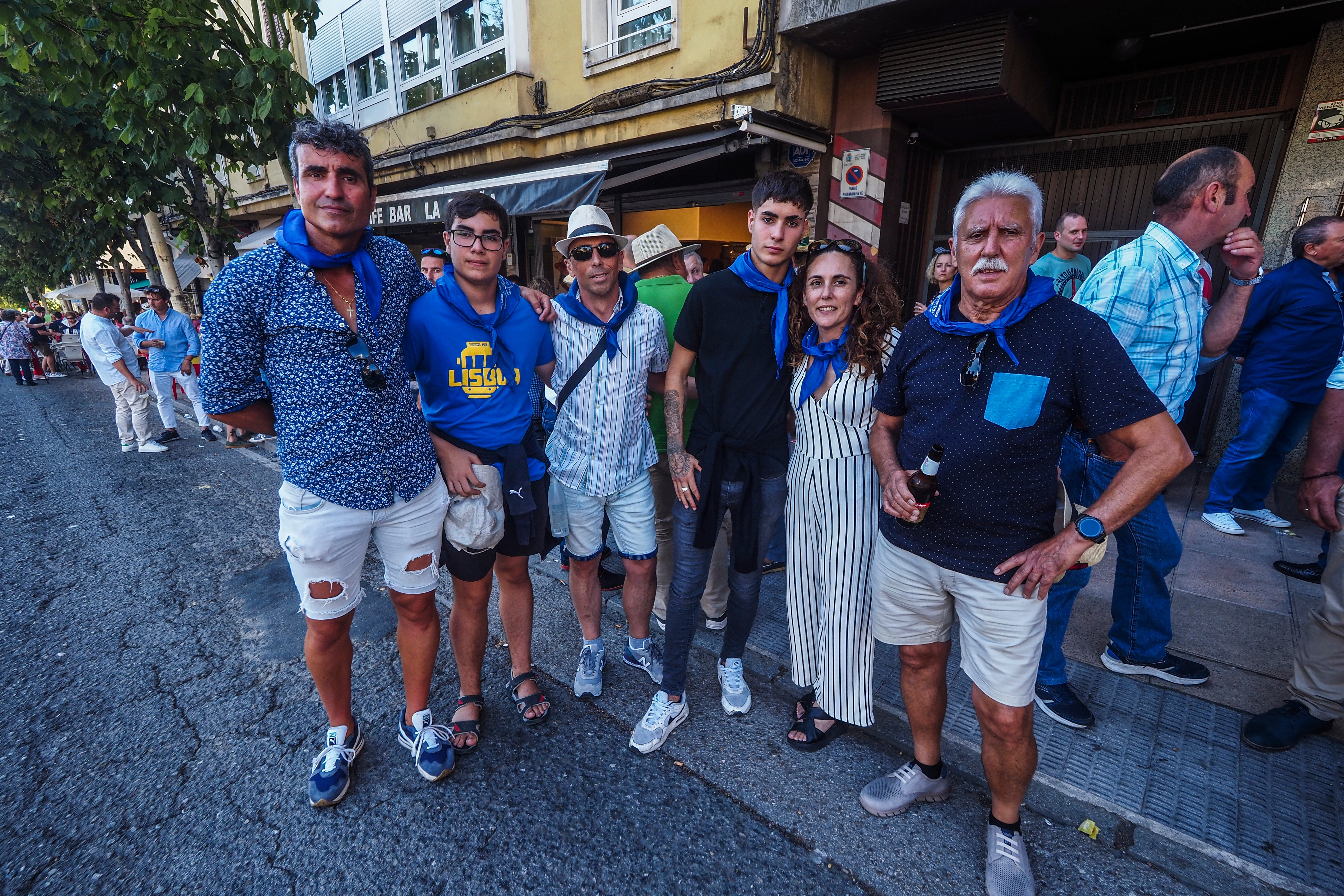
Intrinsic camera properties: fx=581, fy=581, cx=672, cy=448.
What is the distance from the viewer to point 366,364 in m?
1.99

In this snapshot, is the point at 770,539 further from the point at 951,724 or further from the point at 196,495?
the point at 196,495

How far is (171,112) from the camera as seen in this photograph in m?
5.99

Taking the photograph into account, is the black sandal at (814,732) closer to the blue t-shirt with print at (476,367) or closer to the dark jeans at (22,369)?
the blue t-shirt with print at (476,367)

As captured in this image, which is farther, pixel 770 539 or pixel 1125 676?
pixel 1125 676

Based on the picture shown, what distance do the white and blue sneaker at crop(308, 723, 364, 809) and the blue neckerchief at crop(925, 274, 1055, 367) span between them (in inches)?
107

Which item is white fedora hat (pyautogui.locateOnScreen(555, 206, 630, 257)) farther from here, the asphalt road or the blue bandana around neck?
the asphalt road

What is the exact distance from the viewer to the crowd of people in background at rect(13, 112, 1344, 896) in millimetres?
1751

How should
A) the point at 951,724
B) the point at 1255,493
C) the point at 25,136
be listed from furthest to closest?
the point at 25,136 < the point at 1255,493 < the point at 951,724

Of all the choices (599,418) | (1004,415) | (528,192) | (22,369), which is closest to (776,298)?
(599,418)

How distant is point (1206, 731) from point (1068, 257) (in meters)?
3.96

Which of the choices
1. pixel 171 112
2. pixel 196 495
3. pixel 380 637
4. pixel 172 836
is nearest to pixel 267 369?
pixel 172 836

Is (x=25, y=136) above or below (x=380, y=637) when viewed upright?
above

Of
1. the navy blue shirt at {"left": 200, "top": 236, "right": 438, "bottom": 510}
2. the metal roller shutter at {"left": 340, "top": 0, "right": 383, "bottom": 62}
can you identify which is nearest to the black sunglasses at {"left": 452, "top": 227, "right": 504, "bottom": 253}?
the navy blue shirt at {"left": 200, "top": 236, "right": 438, "bottom": 510}

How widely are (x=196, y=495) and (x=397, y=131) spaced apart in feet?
26.1
